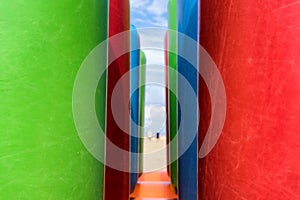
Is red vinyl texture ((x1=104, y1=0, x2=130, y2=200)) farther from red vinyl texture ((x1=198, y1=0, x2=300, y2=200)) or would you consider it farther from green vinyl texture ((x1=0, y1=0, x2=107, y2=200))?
red vinyl texture ((x1=198, y1=0, x2=300, y2=200))

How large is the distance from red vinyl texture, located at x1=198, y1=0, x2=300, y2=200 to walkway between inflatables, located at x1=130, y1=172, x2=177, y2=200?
228 centimetres

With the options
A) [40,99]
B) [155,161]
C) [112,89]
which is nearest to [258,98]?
[40,99]

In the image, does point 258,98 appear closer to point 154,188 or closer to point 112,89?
point 112,89

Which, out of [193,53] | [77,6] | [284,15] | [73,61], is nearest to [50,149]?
[73,61]

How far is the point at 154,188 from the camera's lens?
13.0ft

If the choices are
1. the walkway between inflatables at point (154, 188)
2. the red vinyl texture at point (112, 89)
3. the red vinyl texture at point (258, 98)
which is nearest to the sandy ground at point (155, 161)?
the walkway between inflatables at point (154, 188)

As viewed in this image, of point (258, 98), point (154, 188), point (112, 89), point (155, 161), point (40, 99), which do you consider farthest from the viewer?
point (155, 161)

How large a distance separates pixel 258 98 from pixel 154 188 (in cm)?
326

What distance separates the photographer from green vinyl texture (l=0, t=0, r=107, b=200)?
3.10ft

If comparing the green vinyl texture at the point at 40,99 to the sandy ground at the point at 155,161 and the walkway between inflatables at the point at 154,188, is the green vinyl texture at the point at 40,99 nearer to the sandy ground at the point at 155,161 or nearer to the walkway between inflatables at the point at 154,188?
the walkway between inflatables at the point at 154,188

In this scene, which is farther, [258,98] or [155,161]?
[155,161]

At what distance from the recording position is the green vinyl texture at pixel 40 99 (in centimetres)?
94

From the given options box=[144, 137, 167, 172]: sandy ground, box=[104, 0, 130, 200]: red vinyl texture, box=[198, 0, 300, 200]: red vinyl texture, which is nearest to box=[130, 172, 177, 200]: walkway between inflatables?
box=[144, 137, 167, 172]: sandy ground

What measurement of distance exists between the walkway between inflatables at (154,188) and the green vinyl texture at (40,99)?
7.67ft
